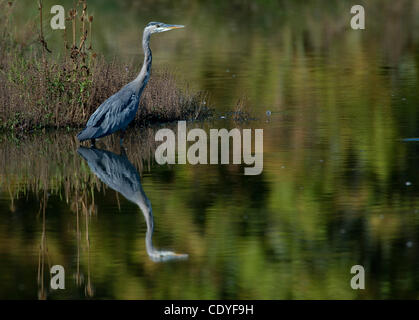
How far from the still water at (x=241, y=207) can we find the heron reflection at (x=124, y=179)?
3 cm

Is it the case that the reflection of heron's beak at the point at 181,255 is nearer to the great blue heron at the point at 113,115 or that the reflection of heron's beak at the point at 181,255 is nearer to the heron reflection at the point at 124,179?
the heron reflection at the point at 124,179

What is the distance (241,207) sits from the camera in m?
12.1

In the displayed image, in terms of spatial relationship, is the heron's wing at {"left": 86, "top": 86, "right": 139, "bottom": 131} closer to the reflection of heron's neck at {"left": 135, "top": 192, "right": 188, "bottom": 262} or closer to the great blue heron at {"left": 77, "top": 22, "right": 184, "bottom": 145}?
the great blue heron at {"left": 77, "top": 22, "right": 184, "bottom": 145}

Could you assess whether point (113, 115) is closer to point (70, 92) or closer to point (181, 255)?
point (70, 92)

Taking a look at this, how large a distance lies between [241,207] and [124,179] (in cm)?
206

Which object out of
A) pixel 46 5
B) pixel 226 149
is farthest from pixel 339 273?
pixel 46 5

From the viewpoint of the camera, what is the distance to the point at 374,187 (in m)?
12.9

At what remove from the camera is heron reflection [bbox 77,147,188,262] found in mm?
10281

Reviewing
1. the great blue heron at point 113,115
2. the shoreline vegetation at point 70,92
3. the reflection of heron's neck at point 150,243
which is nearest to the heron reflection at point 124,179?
the reflection of heron's neck at point 150,243

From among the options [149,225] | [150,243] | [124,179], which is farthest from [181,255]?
[124,179]

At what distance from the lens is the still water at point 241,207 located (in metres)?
9.47

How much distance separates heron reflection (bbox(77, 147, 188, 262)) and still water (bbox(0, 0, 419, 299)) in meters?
0.03

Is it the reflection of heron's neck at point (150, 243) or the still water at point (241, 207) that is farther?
the reflection of heron's neck at point (150, 243)
